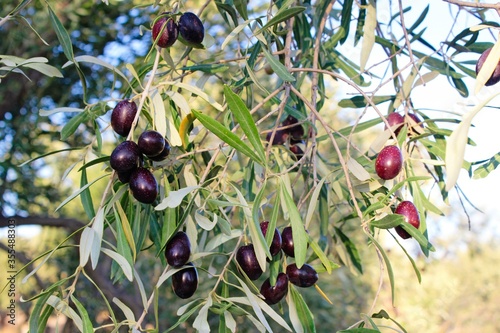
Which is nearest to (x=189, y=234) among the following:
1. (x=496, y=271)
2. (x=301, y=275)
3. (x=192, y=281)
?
(x=192, y=281)

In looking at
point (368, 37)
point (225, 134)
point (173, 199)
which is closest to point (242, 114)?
point (225, 134)

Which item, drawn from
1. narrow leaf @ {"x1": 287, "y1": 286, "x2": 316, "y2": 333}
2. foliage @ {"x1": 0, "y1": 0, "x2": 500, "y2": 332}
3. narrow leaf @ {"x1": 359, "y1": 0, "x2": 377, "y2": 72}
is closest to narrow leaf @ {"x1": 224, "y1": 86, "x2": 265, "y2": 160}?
foliage @ {"x1": 0, "y1": 0, "x2": 500, "y2": 332}

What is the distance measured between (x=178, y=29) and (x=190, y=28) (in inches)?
0.9

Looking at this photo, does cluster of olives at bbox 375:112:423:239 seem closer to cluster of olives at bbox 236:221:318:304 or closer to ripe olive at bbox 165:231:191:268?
cluster of olives at bbox 236:221:318:304

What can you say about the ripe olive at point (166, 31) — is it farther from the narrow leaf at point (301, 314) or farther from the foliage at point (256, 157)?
the narrow leaf at point (301, 314)

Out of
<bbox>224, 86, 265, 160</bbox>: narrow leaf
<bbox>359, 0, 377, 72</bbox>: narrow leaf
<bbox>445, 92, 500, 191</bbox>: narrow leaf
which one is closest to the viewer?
<bbox>445, 92, 500, 191</bbox>: narrow leaf

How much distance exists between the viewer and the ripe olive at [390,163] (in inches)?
31.2

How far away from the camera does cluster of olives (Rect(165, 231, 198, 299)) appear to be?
2.58 ft

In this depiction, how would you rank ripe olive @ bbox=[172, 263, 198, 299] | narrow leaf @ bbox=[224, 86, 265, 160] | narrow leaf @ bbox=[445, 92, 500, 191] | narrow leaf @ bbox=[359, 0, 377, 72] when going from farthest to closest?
narrow leaf @ bbox=[359, 0, 377, 72] < ripe olive @ bbox=[172, 263, 198, 299] < narrow leaf @ bbox=[224, 86, 265, 160] < narrow leaf @ bbox=[445, 92, 500, 191]

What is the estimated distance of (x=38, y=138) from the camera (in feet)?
8.09

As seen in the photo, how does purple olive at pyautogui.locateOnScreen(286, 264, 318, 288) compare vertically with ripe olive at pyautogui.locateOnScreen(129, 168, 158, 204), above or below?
below

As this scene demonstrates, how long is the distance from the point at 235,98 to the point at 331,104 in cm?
331

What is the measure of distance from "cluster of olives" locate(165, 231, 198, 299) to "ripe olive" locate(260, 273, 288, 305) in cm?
11

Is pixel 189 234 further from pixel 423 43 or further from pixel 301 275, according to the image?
pixel 423 43
